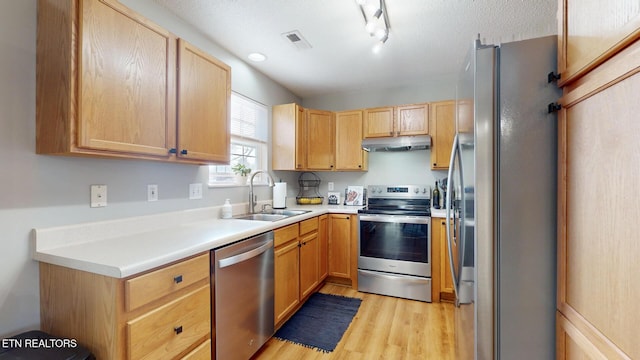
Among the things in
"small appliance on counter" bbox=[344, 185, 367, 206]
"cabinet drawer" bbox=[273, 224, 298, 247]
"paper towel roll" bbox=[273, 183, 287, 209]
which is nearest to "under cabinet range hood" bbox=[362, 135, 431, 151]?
"small appliance on counter" bbox=[344, 185, 367, 206]

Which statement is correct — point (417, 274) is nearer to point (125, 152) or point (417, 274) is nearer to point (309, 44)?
point (309, 44)

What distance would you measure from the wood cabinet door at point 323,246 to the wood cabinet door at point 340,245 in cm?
5

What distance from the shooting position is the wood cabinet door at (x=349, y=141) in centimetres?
341

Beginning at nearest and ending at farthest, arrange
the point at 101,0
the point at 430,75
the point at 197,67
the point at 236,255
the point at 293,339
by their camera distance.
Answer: the point at 101,0 → the point at 236,255 → the point at 197,67 → the point at 293,339 → the point at 430,75

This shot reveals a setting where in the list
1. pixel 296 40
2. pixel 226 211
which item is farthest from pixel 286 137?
pixel 226 211

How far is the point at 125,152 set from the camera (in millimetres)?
1373

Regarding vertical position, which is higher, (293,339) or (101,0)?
(101,0)

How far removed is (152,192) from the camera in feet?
5.88

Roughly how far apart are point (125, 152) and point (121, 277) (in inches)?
26.6

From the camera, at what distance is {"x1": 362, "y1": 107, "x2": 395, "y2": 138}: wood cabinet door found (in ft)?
10.6

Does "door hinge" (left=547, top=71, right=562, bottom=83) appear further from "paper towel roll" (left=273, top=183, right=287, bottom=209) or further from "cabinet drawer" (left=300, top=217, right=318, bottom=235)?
"paper towel roll" (left=273, top=183, right=287, bottom=209)

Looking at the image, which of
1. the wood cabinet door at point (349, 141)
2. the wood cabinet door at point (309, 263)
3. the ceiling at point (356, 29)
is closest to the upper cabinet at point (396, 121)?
the wood cabinet door at point (349, 141)

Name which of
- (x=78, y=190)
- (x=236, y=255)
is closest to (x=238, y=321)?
(x=236, y=255)

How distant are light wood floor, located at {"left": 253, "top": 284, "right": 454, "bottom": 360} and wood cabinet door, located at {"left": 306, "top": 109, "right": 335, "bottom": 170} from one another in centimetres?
168
